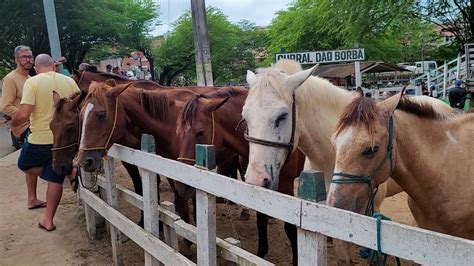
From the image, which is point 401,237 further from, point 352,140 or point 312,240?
point 352,140

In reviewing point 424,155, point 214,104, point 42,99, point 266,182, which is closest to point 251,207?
point 266,182

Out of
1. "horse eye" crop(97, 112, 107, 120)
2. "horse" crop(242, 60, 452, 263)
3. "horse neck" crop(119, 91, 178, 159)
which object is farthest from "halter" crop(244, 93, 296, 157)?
"horse eye" crop(97, 112, 107, 120)

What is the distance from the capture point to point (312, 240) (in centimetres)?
173

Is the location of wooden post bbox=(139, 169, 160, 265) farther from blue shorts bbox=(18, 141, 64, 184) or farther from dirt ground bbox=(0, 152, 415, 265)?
blue shorts bbox=(18, 141, 64, 184)

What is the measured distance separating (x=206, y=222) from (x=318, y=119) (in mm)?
1346

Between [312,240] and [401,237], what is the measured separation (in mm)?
415

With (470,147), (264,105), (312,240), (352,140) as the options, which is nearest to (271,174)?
(264,105)

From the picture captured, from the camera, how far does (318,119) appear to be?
3.41 metres

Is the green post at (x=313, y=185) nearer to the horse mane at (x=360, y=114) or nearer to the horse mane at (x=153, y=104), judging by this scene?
the horse mane at (x=360, y=114)

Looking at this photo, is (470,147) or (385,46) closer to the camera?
(470,147)

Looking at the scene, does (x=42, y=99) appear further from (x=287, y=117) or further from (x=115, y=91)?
(x=287, y=117)

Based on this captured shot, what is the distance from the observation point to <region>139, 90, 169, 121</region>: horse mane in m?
4.32

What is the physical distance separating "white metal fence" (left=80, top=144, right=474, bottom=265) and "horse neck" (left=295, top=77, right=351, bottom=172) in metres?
1.09

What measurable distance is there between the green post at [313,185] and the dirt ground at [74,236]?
266 centimetres
